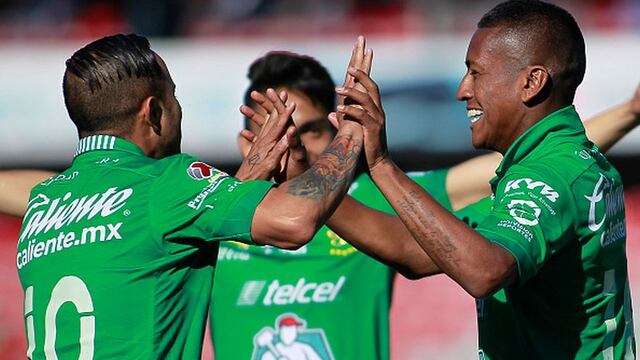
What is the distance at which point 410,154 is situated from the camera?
32.0 ft

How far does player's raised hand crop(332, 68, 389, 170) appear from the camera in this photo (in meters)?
3.42

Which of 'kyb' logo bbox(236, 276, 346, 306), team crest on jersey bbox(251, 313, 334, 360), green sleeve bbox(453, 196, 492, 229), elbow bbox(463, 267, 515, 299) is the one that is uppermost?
elbow bbox(463, 267, 515, 299)

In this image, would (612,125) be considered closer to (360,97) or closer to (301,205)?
(360,97)

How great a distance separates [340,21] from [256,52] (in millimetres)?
852

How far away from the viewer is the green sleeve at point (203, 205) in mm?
3238

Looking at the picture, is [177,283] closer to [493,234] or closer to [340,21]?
[493,234]

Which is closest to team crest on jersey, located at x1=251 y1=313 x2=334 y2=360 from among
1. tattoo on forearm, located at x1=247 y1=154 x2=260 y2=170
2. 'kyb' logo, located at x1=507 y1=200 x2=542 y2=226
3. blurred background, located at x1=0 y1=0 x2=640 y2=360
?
tattoo on forearm, located at x1=247 y1=154 x2=260 y2=170

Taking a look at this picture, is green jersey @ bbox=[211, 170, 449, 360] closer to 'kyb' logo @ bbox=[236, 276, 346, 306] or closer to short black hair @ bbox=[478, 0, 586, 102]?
'kyb' logo @ bbox=[236, 276, 346, 306]

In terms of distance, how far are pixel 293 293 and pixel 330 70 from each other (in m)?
5.05

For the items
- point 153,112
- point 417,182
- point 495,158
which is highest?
point 153,112

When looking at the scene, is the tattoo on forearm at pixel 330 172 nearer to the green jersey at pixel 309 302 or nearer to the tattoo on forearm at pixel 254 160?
the tattoo on forearm at pixel 254 160

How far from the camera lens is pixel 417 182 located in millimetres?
4891

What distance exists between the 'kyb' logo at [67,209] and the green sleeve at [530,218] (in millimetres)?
1071

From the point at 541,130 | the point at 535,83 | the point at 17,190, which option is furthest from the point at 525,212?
the point at 17,190
